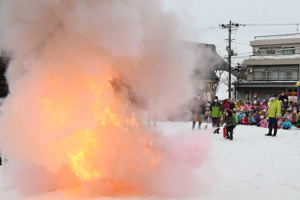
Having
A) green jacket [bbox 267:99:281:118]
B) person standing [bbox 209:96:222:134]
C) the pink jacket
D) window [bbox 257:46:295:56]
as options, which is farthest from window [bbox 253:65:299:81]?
green jacket [bbox 267:99:281:118]

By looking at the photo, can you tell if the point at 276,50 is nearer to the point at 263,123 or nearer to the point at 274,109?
the point at 263,123

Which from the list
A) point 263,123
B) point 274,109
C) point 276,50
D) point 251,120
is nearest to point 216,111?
point 274,109

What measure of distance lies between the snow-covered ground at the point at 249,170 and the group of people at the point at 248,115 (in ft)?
2.75

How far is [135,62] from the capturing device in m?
6.93

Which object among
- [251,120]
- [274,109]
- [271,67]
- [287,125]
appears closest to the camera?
[274,109]

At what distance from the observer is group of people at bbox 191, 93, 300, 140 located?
1511 cm

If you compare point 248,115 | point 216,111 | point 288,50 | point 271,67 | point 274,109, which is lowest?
point 248,115

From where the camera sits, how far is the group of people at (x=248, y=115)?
15108mm

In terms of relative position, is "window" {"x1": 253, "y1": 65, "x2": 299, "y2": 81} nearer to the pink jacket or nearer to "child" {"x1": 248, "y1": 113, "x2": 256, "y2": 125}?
"child" {"x1": 248, "y1": 113, "x2": 256, "y2": 125}

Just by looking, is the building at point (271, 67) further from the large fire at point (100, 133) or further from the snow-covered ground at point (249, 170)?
the large fire at point (100, 133)

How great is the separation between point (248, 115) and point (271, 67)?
22908 mm

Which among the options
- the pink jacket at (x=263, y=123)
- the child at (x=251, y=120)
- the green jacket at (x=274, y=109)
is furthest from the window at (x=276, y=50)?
the green jacket at (x=274, y=109)

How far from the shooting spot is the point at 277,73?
43.1m

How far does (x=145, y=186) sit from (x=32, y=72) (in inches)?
117
